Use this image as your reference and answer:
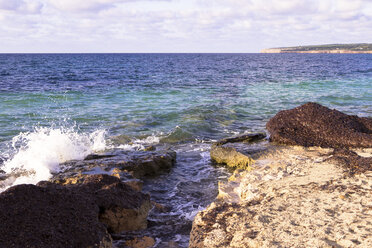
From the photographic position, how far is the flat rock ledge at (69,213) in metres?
3.77

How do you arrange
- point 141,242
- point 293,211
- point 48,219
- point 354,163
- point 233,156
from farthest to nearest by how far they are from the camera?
point 233,156 → point 354,163 → point 141,242 → point 293,211 → point 48,219

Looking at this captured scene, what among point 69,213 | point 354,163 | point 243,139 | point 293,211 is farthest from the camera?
point 243,139

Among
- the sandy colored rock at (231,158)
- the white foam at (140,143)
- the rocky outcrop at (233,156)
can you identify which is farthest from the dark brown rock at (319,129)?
the white foam at (140,143)

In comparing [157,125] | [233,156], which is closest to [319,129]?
[233,156]

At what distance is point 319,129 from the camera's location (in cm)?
934

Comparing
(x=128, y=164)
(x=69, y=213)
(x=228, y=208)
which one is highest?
(x=69, y=213)

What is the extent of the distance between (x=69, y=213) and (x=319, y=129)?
7.39 metres

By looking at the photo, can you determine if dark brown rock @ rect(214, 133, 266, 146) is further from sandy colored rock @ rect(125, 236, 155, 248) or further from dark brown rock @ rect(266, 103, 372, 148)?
sandy colored rock @ rect(125, 236, 155, 248)

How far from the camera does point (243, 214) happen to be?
448cm

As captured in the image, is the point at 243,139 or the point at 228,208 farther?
the point at 243,139

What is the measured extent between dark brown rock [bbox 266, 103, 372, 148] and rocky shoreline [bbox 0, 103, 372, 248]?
1534 mm

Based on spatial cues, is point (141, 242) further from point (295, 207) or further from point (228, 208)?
point (295, 207)

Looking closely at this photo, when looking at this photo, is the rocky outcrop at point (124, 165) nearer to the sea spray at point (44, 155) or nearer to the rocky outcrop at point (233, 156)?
the sea spray at point (44, 155)

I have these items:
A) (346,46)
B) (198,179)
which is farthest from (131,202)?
(346,46)
